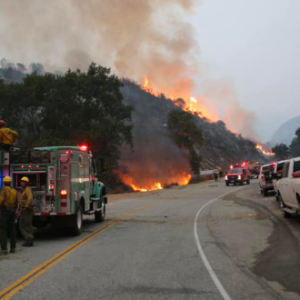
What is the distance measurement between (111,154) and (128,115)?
540 cm

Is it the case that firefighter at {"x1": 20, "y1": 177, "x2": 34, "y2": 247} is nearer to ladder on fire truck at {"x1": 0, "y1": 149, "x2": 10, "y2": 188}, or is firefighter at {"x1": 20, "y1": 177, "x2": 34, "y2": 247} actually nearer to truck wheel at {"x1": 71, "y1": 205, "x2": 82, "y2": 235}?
ladder on fire truck at {"x1": 0, "y1": 149, "x2": 10, "y2": 188}

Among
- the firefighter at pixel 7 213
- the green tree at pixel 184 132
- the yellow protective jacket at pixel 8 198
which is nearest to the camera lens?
the firefighter at pixel 7 213

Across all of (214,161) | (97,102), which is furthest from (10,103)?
(214,161)

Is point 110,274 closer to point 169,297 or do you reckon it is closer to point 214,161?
point 169,297

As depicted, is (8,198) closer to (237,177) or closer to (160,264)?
(160,264)

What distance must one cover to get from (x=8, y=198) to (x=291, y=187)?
27.1 feet

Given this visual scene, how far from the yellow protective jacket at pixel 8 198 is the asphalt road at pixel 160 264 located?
1.11 m

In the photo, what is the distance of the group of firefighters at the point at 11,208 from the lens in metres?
8.48

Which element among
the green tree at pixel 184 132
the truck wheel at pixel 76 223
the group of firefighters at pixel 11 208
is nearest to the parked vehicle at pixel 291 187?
the truck wheel at pixel 76 223

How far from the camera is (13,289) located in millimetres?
5555

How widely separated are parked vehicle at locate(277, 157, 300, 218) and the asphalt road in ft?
2.11

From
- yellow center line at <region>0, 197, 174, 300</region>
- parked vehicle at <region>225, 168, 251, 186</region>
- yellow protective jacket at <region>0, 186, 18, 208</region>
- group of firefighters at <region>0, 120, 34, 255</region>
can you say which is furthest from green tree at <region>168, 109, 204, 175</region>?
yellow protective jacket at <region>0, 186, 18, 208</region>

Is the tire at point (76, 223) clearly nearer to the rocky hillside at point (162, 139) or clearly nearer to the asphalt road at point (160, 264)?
the asphalt road at point (160, 264)

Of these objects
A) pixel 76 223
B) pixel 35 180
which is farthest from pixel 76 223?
pixel 35 180
